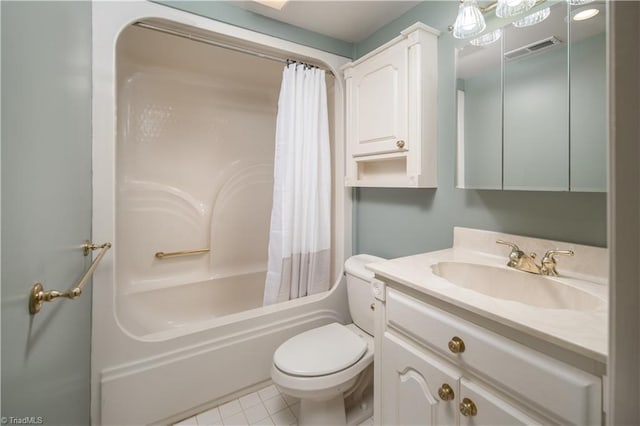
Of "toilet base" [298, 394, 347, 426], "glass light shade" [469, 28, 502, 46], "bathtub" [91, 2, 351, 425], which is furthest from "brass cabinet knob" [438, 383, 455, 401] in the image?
"glass light shade" [469, 28, 502, 46]

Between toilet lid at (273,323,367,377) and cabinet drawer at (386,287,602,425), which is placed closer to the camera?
cabinet drawer at (386,287,602,425)

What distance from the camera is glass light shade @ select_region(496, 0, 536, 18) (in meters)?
1.08

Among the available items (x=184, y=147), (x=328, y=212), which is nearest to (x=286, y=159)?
(x=328, y=212)

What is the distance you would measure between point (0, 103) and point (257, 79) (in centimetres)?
220

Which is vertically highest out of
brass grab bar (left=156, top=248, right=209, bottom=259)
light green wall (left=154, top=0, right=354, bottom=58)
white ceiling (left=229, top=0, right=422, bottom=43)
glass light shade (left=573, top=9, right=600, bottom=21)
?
white ceiling (left=229, top=0, right=422, bottom=43)

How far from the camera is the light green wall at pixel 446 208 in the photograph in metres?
1.06

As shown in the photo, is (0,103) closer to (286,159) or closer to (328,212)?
(286,159)

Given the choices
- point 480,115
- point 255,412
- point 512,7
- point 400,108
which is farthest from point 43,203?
point 512,7

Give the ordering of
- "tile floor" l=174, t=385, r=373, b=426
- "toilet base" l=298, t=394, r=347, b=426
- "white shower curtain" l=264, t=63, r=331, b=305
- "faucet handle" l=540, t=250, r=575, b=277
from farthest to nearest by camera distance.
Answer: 1. "white shower curtain" l=264, t=63, r=331, b=305
2. "tile floor" l=174, t=385, r=373, b=426
3. "toilet base" l=298, t=394, r=347, b=426
4. "faucet handle" l=540, t=250, r=575, b=277

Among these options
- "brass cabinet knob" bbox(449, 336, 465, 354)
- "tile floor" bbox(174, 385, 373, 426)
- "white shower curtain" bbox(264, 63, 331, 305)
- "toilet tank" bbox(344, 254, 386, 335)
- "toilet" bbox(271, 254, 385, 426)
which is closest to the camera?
"brass cabinet knob" bbox(449, 336, 465, 354)

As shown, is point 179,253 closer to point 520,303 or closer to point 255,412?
point 255,412

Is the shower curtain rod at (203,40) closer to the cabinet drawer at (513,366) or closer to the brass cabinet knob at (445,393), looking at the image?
the cabinet drawer at (513,366)

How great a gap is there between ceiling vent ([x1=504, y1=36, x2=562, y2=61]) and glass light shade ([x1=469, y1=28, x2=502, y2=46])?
0.10 m

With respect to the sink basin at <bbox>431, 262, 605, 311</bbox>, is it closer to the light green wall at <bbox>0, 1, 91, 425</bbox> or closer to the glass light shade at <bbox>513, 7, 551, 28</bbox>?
the glass light shade at <bbox>513, 7, 551, 28</bbox>
